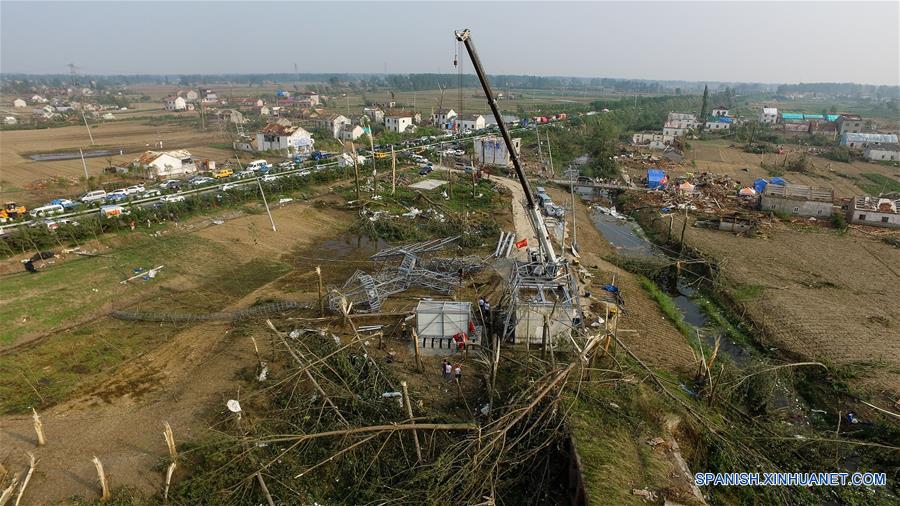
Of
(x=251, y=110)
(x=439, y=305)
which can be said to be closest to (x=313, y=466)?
(x=439, y=305)

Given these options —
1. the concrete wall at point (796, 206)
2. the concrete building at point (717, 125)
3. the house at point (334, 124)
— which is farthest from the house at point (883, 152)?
the house at point (334, 124)

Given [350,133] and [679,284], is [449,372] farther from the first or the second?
[350,133]

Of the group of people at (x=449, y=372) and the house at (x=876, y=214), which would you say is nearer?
the group of people at (x=449, y=372)

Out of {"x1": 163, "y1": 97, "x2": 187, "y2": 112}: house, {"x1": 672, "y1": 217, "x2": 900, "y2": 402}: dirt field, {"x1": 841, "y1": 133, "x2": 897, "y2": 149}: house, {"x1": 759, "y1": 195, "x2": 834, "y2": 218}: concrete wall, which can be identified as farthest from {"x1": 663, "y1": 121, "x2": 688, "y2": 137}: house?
{"x1": 163, "y1": 97, "x2": 187, "y2": 112}: house

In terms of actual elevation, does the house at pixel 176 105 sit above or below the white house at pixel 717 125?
above

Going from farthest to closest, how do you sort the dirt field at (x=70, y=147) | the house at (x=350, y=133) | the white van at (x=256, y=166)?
the house at (x=350, y=133), the white van at (x=256, y=166), the dirt field at (x=70, y=147)

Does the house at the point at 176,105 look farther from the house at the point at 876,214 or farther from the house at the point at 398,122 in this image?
the house at the point at 876,214

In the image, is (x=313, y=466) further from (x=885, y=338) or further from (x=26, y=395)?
(x=885, y=338)
